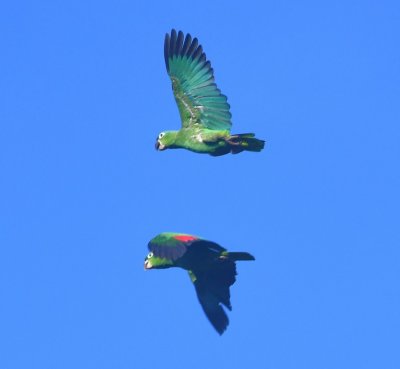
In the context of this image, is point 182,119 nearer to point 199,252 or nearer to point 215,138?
point 215,138

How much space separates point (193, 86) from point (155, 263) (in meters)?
4.74

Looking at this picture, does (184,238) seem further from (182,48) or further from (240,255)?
(182,48)

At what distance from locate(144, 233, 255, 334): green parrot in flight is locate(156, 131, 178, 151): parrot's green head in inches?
121

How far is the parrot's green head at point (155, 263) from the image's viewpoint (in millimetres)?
28453

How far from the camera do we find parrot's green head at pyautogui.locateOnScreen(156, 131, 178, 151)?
3014 cm

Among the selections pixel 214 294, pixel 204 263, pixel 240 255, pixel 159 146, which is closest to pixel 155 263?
pixel 204 263

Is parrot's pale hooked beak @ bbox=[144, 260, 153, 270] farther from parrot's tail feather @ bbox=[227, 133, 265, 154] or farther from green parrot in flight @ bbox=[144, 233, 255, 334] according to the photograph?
parrot's tail feather @ bbox=[227, 133, 265, 154]

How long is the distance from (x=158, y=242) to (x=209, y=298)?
2.67m

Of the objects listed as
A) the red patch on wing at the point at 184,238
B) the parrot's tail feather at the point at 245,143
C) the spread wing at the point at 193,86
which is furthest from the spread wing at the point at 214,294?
the spread wing at the point at 193,86

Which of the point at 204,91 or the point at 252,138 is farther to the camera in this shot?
the point at 204,91

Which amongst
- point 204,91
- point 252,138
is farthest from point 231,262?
point 204,91

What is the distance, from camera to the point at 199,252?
1076 inches

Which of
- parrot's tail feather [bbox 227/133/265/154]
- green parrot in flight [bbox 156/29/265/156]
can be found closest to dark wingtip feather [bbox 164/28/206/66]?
green parrot in flight [bbox 156/29/265/156]

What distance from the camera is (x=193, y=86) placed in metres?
30.5
